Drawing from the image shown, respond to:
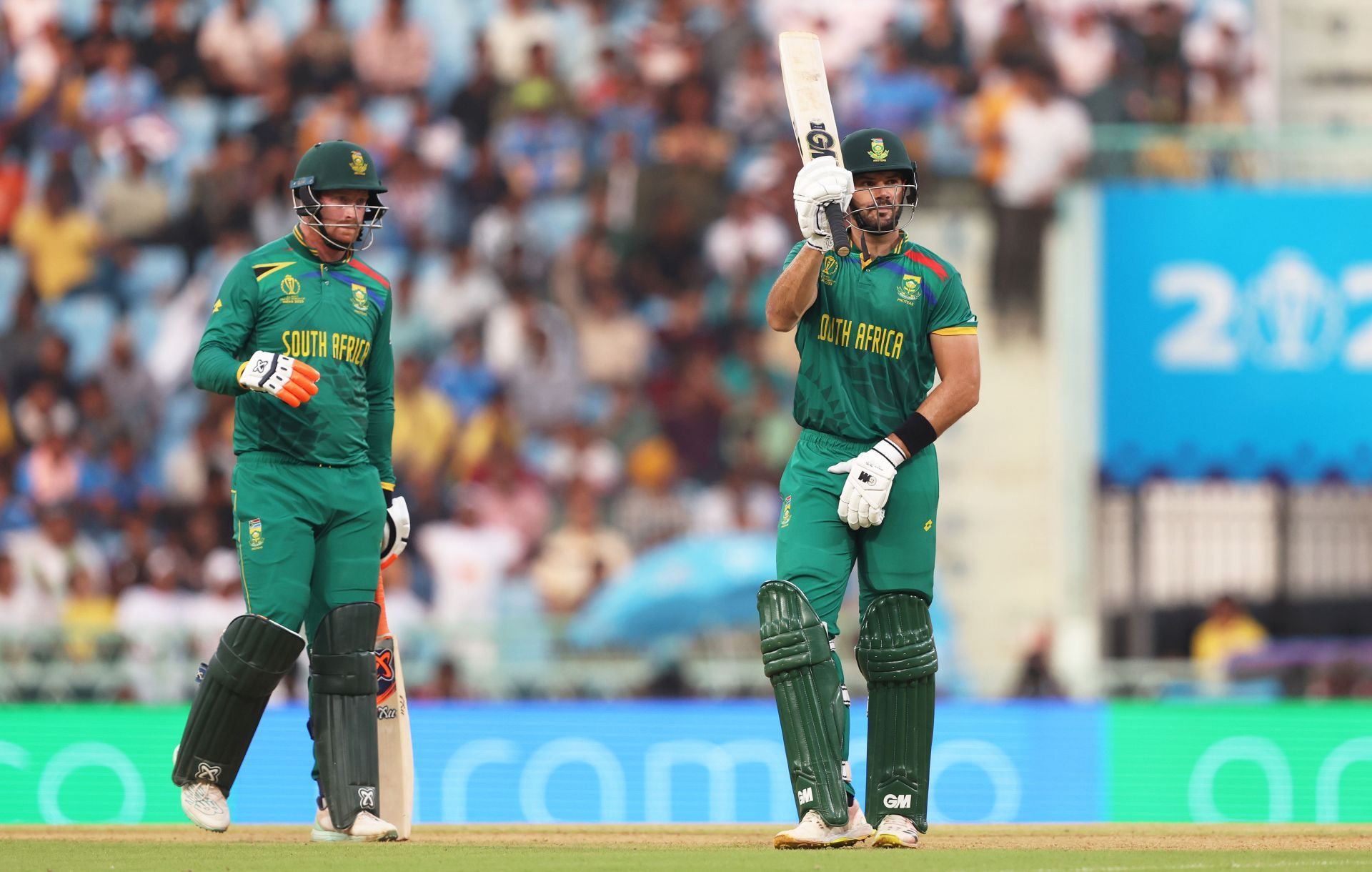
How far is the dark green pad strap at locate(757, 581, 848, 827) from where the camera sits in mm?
6590

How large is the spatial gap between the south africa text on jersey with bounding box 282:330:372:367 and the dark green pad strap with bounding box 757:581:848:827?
5.12 feet

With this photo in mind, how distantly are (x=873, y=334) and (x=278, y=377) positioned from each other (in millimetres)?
1822

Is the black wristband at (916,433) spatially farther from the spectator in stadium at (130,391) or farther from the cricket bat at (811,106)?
the spectator in stadium at (130,391)

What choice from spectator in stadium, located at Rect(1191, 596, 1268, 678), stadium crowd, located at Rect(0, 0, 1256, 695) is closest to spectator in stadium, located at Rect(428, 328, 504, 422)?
stadium crowd, located at Rect(0, 0, 1256, 695)

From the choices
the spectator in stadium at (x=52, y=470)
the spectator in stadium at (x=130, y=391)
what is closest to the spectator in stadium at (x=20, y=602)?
the spectator in stadium at (x=52, y=470)

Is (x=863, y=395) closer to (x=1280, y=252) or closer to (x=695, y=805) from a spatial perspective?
(x=695, y=805)

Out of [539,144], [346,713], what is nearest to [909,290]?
[346,713]

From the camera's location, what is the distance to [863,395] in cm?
693

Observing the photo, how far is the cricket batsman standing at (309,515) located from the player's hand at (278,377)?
0.27 ft

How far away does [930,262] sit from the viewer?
698 centimetres

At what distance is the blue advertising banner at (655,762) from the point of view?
38.4 feet

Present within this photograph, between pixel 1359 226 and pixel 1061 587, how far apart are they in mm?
3221

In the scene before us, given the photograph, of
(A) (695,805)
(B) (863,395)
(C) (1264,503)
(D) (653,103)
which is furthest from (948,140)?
(B) (863,395)

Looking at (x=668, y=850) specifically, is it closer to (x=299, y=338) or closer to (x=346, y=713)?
(x=346, y=713)
